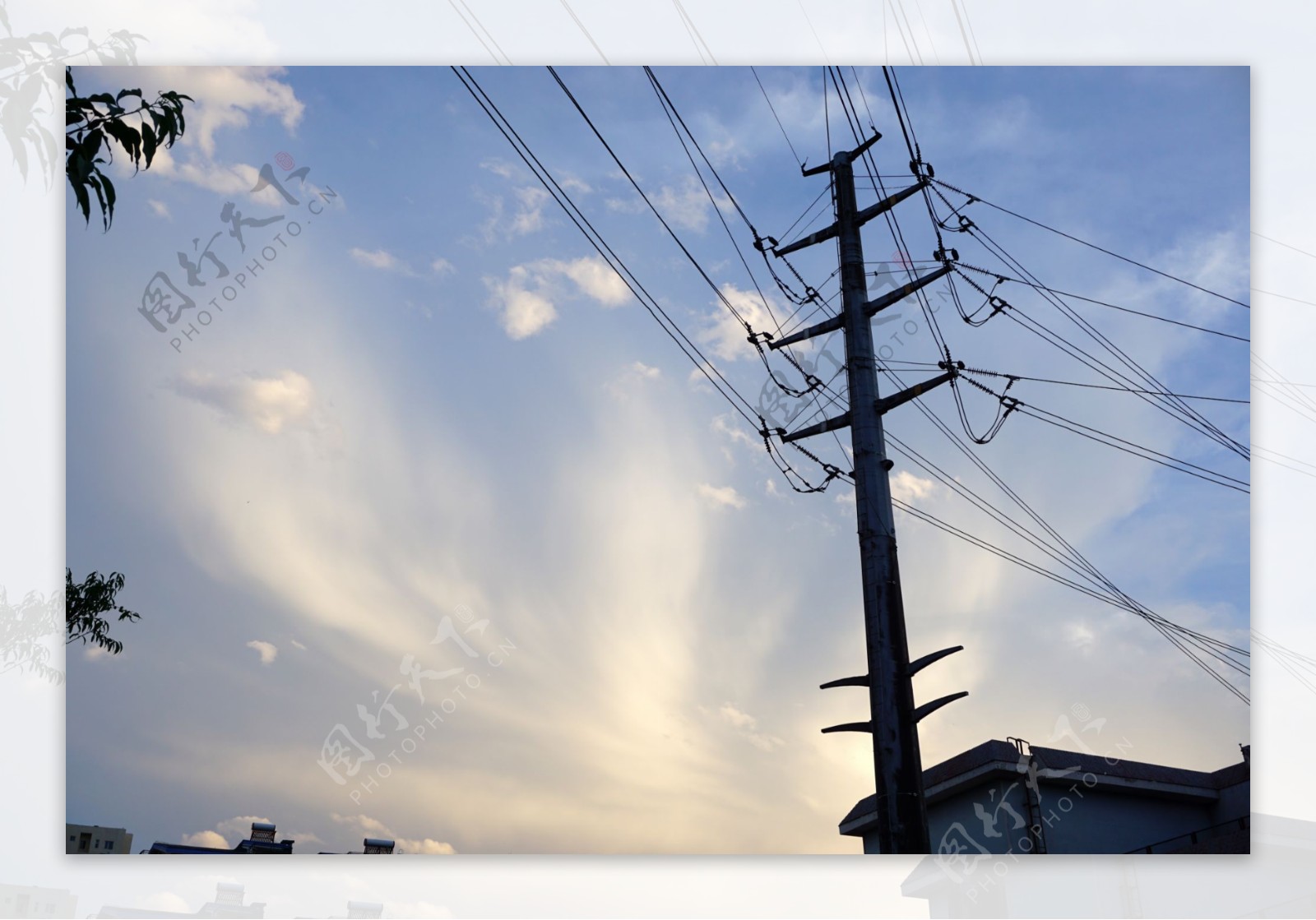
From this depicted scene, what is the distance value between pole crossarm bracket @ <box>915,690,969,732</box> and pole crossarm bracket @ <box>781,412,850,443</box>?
1189 mm

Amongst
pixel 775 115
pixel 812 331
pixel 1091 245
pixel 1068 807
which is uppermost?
pixel 775 115

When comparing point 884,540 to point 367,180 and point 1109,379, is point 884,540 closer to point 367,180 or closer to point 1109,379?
point 1109,379

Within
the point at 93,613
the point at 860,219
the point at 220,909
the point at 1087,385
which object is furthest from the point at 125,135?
the point at 1087,385

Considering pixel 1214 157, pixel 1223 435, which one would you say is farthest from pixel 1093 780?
Answer: pixel 1214 157

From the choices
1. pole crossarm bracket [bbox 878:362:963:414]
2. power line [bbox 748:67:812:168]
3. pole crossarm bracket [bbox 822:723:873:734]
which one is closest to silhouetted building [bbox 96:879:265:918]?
pole crossarm bracket [bbox 822:723:873:734]

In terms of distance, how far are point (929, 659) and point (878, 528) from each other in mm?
566

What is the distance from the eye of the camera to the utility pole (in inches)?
162

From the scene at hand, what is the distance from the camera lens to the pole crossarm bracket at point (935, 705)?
13.7 ft

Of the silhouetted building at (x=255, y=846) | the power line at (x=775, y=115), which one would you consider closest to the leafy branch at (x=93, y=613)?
the silhouetted building at (x=255, y=846)

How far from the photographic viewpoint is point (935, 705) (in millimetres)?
4172

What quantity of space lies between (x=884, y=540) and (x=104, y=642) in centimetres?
306

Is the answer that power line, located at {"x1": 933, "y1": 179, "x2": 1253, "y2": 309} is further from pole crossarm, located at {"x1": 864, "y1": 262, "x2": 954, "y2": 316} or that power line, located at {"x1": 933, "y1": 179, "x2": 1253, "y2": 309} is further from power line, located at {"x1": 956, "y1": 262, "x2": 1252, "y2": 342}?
pole crossarm, located at {"x1": 864, "y1": 262, "x2": 954, "y2": 316}

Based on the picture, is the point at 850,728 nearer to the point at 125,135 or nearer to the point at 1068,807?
the point at 1068,807

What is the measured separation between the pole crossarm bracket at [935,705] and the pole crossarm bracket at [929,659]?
130mm
